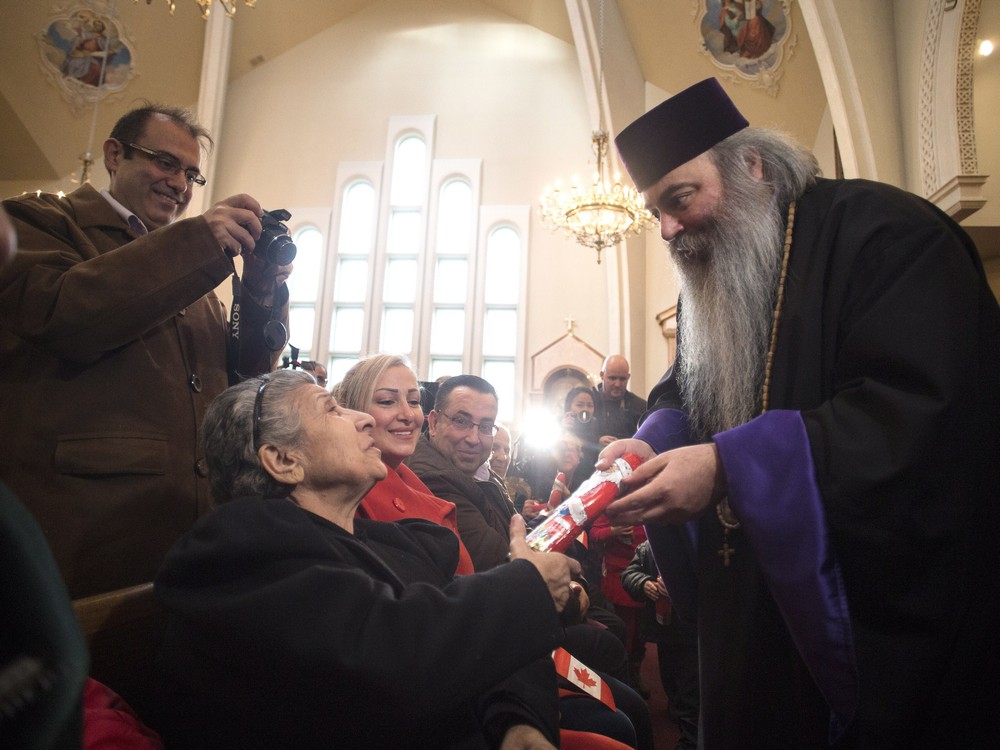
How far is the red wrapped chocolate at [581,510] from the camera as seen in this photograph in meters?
1.47

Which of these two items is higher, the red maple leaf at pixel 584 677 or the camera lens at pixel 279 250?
the camera lens at pixel 279 250

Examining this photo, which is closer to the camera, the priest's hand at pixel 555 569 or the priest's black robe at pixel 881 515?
the priest's black robe at pixel 881 515

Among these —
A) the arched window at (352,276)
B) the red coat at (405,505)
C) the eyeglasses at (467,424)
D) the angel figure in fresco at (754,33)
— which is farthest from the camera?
the arched window at (352,276)

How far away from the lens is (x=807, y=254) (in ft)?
5.37

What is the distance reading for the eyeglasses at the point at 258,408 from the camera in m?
1.61

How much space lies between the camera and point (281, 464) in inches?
63.6

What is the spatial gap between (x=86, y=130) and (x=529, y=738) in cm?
1364

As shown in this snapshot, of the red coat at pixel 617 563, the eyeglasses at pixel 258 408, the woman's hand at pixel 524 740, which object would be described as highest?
the eyeglasses at pixel 258 408

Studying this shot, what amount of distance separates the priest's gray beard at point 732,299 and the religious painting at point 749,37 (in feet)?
26.2

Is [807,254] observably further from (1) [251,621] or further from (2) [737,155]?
(1) [251,621]

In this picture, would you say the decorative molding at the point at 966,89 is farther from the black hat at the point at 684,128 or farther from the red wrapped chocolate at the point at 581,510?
the red wrapped chocolate at the point at 581,510

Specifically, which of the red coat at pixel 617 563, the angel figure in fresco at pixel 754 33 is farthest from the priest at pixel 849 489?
the angel figure in fresco at pixel 754 33

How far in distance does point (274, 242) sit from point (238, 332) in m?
0.31

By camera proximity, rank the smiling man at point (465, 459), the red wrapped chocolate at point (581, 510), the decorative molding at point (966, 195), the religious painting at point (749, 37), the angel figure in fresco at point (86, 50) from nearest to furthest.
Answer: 1. the red wrapped chocolate at point (581, 510)
2. the smiling man at point (465, 459)
3. the decorative molding at point (966, 195)
4. the religious painting at point (749, 37)
5. the angel figure in fresco at point (86, 50)
